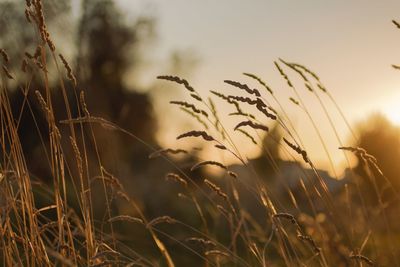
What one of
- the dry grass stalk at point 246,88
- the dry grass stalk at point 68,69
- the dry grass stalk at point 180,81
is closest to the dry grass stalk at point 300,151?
the dry grass stalk at point 246,88

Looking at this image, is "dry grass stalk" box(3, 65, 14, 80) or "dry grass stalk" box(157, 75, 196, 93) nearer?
"dry grass stalk" box(157, 75, 196, 93)

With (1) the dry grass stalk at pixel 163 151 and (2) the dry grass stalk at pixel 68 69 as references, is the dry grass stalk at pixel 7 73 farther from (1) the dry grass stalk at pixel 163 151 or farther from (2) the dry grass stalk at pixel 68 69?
(1) the dry grass stalk at pixel 163 151

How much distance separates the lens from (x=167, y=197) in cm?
1245

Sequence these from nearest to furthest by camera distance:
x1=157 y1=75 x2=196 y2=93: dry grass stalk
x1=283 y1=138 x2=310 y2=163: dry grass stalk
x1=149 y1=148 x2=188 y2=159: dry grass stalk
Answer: x1=283 y1=138 x2=310 y2=163: dry grass stalk
x1=157 y1=75 x2=196 y2=93: dry grass stalk
x1=149 y1=148 x2=188 y2=159: dry grass stalk

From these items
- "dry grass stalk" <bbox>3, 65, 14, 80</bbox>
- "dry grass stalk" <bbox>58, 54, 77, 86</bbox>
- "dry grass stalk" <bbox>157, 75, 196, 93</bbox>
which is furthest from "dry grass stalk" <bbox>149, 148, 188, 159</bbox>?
"dry grass stalk" <bbox>3, 65, 14, 80</bbox>

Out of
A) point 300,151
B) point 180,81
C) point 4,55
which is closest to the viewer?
point 300,151

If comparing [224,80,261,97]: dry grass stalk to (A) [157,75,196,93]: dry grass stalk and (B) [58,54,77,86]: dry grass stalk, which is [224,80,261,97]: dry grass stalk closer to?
(A) [157,75,196,93]: dry grass stalk

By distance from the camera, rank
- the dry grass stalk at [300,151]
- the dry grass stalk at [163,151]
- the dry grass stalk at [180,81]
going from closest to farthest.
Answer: the dry grass stalk at [300,151], the dry grass stalk at [180,81], the dry grass stalk at [163,151]

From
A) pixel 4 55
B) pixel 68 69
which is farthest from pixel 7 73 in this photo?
pixel 68 69

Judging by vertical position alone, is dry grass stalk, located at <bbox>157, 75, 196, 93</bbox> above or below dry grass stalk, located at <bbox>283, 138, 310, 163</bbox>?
above

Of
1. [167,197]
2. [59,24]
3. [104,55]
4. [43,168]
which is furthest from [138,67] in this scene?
[59,24]

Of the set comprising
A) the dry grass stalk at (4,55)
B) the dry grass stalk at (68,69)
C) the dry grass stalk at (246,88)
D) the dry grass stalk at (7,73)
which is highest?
the dry grass stalk at (4,55)

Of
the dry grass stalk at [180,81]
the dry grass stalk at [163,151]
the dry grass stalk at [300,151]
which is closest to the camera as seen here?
the dry grass stalk at [300,151]

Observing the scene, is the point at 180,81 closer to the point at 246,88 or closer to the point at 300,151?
the point at 246,88
